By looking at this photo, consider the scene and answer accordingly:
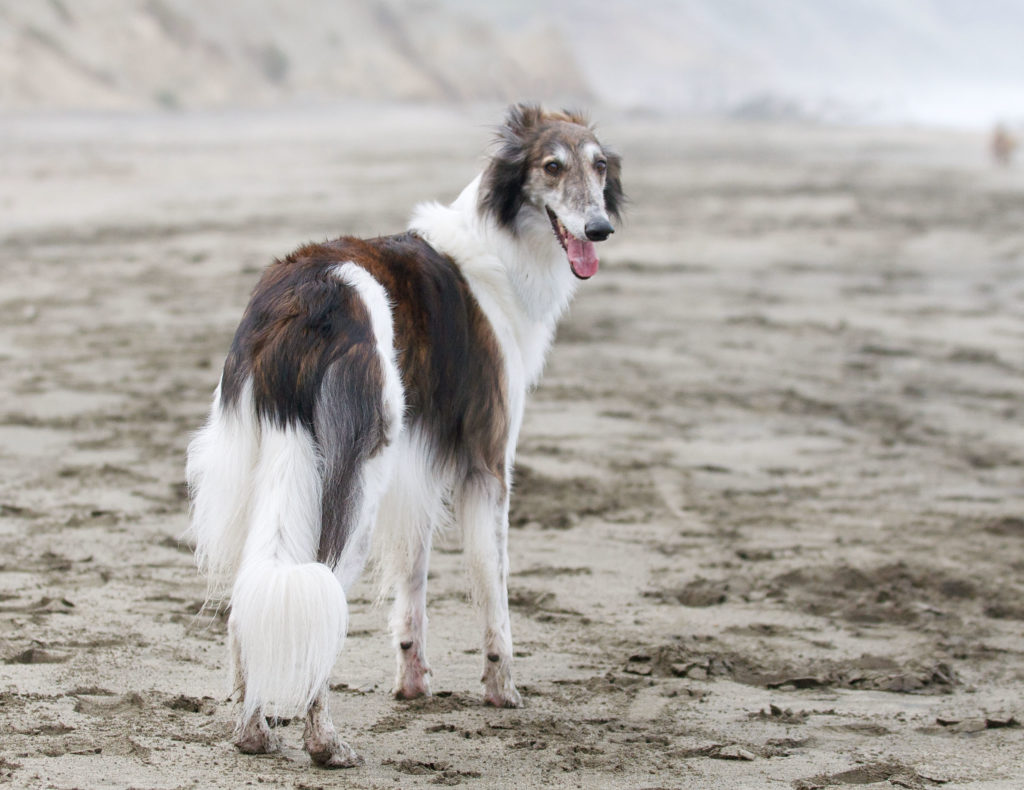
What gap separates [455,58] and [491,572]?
47785 millimetres

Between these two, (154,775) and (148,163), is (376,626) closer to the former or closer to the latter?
(154,775)

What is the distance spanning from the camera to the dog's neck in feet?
14.6

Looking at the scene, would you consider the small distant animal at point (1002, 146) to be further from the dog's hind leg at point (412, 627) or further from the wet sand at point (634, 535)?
the dog's hind leg at point (412, 627)

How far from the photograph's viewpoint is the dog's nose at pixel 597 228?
14.3 ft

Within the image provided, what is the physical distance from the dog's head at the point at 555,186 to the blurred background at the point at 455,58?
84.4ft

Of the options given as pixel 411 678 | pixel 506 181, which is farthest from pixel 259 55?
pixel 411 678

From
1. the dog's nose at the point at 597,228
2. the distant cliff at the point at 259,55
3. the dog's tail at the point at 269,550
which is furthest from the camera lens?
the distant cliff at the point at 259,55

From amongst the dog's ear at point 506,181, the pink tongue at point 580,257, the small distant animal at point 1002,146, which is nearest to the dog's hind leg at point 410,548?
the pink tongue at point 580,257

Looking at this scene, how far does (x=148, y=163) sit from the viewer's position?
767 inches

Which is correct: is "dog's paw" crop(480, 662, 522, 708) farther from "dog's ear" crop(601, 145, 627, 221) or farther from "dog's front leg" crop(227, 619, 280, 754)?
"dog's ear" crop(601, 145, 627, 221)

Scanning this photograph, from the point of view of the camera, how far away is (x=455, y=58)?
50.2 meters

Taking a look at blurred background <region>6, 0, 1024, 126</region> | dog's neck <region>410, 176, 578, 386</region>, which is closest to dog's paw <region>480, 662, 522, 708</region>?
dog's neck <region>410, 176, 578, 386</region>

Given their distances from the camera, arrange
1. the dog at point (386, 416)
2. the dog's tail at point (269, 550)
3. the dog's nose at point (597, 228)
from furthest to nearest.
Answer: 1. the dog's nose at point (597, 228)
2. the dog at point (386, 416)
3. the dog's tail at point (269, 550)

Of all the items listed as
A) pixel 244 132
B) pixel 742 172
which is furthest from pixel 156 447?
pixel 244 132
